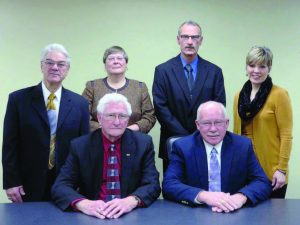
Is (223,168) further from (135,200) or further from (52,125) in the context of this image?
(52,125)

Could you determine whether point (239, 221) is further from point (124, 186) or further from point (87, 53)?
point (87, 53)

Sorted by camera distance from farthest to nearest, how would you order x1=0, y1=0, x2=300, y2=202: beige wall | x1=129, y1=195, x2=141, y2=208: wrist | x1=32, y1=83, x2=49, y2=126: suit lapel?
x1=0, y1=0, x2=300, y2=202: beige wall
x1=32, y1=83, x2=49, y2=126: suit lapel
x1=129, y1=195, x2=141, y2=208: wrist

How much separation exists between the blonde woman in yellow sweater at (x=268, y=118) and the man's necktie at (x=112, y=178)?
1133 millimetres

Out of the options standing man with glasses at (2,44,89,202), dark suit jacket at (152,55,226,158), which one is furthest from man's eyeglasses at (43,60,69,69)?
dark suit jacket at (152,55,226,158)

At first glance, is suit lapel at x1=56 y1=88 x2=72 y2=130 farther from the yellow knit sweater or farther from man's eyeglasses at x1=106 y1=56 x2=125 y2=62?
the yellow knit sweater

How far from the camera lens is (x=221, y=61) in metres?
4.45

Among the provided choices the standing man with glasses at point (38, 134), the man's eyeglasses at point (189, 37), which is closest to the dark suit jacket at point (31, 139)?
the standing man with glasses at point (38, 134)

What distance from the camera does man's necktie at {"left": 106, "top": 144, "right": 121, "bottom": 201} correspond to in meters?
2.52

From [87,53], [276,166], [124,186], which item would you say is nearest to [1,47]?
[87,53]

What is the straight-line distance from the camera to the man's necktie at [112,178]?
252 cm

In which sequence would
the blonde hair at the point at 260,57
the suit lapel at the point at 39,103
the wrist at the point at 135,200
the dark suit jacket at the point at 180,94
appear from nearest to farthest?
the wrist at the point at 135,200
the suit lapel at the point at 39,103
the blonde hair at the point at 260,57
the dark suit jacket at the point at 180,94

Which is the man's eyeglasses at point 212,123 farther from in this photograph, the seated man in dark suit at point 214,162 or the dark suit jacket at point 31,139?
the dark suit jacket at point 31,139

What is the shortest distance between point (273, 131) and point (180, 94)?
2.53ft

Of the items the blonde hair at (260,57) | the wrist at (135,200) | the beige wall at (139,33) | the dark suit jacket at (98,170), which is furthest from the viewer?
the beige wall at (139,33)
